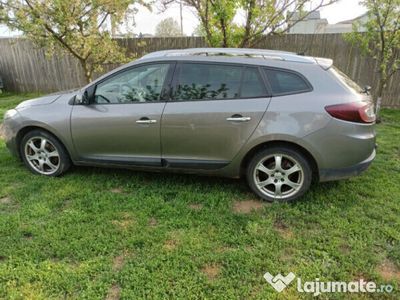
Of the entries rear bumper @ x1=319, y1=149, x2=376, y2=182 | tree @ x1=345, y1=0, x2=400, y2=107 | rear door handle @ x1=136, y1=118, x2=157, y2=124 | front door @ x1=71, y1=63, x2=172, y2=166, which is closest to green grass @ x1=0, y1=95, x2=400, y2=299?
rear bumper @ x1=319, y1=149, x2=376, y2=182

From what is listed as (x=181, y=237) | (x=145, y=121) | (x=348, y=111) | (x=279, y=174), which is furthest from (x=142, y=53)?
(x=181, y=237)

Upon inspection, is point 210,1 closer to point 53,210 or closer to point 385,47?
point 385,47

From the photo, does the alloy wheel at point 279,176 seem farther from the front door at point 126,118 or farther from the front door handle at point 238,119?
the front door at point 126,118

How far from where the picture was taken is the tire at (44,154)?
4086 millimetres

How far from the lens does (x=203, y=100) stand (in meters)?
3.49

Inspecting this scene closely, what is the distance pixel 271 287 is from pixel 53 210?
2321 mm

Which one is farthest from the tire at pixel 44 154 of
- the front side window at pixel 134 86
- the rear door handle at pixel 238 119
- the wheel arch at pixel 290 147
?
the wheel arch at pixel 290 147

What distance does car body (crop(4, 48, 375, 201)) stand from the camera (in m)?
3.24

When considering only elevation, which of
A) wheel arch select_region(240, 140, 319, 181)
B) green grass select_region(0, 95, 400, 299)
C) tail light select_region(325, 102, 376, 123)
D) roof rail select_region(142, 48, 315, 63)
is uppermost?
roof rail select_region(142, 48, 315, 63)

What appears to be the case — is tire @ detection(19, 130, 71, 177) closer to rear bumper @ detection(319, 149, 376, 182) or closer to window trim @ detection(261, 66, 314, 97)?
window trim @ detection(261, 66, 314, 97)

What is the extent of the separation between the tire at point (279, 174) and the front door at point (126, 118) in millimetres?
1105

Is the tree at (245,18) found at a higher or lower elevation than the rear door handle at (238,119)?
higher

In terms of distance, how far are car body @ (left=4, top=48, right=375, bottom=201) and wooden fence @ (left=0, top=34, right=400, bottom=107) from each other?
4.91 meters

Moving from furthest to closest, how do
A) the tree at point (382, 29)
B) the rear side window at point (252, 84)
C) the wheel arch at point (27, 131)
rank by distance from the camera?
the tree at point (382, 29) → the wheel arch at point (27, 131) → the rear side window at point (252, 84)
